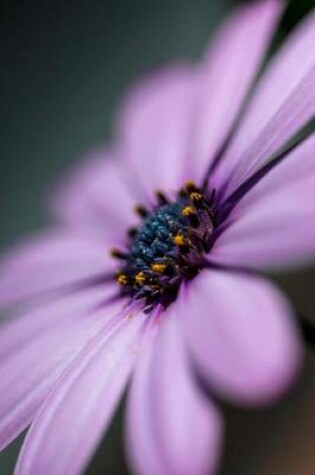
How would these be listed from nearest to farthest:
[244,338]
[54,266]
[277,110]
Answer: [244,338], [277,110], [54,266]

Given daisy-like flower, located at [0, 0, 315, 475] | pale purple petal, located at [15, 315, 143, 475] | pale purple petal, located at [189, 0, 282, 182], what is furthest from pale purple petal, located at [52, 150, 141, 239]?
pale purple petal, located at [15, 315, 143, 475]

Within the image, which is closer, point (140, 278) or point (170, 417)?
point (170, 417)

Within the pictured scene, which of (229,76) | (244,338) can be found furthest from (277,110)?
(244,338)

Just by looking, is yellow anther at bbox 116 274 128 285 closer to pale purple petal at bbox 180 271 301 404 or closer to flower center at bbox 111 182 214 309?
flower center at bbox 111 182 214 309

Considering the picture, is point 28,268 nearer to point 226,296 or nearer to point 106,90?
point 226,296

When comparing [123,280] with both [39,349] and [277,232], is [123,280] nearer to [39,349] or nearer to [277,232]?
[39,349]

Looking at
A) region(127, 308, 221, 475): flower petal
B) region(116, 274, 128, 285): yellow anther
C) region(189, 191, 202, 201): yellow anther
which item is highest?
region(189, 191, 202, 201): yellow anther
